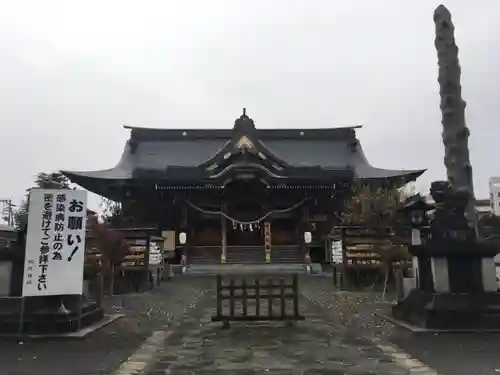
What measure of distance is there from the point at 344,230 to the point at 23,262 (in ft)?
45.4

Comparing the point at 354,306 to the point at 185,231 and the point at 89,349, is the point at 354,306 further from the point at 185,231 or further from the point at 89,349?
the point at 185,231

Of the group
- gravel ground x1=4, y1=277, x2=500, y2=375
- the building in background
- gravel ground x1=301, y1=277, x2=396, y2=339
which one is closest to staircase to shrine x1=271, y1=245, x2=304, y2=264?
gravel ground x1=301, y1=277, x2=396, y2=339

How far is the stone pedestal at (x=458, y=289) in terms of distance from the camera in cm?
852

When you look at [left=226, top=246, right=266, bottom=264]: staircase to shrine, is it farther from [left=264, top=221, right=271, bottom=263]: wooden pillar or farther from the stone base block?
the stone base block

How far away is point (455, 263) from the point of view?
9031mm

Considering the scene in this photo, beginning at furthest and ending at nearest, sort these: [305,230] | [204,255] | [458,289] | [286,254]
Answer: [305,230], [204,255], [286,254], [458,289]

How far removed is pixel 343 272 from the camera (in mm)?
18812

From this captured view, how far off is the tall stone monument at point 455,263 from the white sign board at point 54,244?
251 inches

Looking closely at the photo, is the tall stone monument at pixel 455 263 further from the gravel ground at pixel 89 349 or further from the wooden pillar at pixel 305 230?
the wooden pillar at pixel 305 230

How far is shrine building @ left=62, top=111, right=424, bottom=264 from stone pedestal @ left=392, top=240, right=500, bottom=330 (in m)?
19.5

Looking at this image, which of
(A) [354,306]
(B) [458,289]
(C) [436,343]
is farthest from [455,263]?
(A) [354,306]

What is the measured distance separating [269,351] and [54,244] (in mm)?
4351

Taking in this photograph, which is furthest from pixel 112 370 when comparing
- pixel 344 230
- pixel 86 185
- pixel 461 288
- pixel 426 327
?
pixel 86 185

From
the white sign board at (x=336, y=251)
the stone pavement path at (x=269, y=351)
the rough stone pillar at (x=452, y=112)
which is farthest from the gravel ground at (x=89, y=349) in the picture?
the white sign board at (x=336, y=251)
